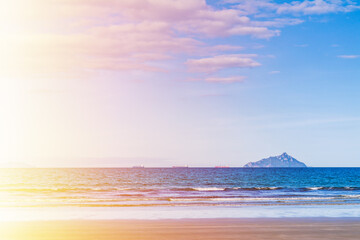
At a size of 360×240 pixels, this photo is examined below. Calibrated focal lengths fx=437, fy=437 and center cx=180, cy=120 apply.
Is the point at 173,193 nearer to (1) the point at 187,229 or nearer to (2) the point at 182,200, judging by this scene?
(2) the point at 182,200

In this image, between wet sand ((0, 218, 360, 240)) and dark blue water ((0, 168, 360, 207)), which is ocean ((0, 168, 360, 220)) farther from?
wet sand ((0, 218, 360, 240))

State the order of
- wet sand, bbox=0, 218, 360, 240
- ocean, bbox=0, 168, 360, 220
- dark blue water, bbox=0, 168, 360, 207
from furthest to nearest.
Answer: dark blue water, bbox=0, 168, 360, 207 → ocean, bbox=0, 168, 360, 220 → wet sand, bbox=0, 218, 360, 240

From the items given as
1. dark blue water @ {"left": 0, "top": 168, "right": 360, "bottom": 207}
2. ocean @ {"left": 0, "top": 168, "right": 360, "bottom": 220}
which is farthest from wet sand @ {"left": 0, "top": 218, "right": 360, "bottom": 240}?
dark blue water @ {"left": 0, "top": 168, "right": 360, "bottom": 207}

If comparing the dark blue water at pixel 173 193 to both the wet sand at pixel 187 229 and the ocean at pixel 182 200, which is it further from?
the wet sand at pixel 187 229

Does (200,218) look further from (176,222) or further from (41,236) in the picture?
(41,236)

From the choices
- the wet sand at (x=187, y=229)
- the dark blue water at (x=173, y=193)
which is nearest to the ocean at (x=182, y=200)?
the dark blue water at (x=173, y=193)

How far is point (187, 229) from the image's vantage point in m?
17.7

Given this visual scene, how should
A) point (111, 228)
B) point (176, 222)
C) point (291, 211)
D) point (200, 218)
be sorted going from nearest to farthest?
point (111, 228), point (176, 222), point (200, 218), point (291, 211)

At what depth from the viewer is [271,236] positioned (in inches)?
630

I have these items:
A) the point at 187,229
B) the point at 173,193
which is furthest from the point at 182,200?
the point at 187,229

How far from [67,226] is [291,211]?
12669 mm

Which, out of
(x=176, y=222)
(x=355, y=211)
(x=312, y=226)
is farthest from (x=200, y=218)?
(x=355, y=211)

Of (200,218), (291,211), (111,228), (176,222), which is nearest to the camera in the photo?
(111,228)

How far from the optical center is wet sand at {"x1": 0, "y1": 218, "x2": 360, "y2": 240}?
16.0m
